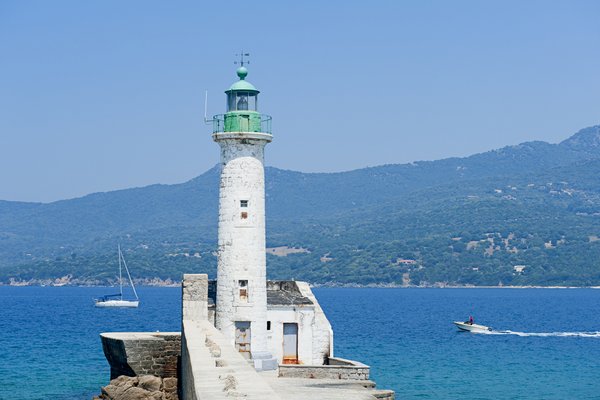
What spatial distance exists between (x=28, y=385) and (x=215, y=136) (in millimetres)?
18508

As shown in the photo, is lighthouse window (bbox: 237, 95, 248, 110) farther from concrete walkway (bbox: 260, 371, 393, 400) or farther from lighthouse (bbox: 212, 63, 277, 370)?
concrete walkway (bbox: 260, 371, 393, 400)

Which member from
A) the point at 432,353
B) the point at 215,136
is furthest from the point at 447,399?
the point at 432,353

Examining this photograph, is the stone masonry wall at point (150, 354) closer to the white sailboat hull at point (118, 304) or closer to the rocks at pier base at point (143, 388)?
the rocks at pier base at point (143, 388)

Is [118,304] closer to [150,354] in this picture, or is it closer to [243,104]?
[150,354]

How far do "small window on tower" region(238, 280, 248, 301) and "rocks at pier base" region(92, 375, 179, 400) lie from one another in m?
3.26

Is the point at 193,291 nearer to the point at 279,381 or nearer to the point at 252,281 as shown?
the point at 252,281

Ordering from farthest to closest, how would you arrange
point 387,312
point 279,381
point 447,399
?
point 387,312 < point 447,399 < point 279,381

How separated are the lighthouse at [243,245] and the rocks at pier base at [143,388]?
241 cm

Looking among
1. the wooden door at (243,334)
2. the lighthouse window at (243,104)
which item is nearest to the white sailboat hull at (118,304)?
the lighthouse window at (243,104)

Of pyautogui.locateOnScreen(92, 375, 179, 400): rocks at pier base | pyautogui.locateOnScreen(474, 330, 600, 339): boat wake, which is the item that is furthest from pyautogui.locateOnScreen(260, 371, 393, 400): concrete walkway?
pyautogui.locateOnScreen(474, 330, 600, 339): boat wake

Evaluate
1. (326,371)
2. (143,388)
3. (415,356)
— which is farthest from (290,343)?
(415,356)

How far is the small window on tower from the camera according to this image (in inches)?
1302

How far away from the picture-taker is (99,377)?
48531 millimetres

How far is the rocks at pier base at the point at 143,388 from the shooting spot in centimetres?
3164
